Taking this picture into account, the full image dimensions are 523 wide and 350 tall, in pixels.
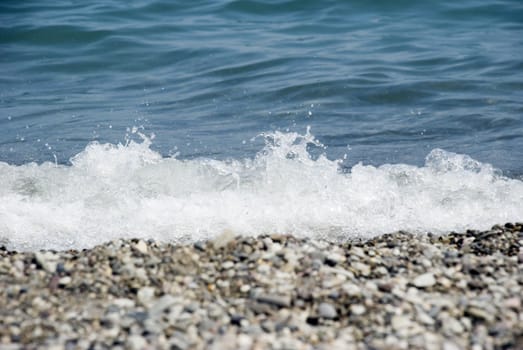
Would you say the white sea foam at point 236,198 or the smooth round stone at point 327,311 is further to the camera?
the white sea foam at point 236,198

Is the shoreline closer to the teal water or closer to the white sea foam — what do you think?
the white sea foam

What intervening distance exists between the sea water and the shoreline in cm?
137

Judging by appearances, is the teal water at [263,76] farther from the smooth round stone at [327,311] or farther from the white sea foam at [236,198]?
the smooth round stone at [327,311]

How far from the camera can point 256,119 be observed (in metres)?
9.70

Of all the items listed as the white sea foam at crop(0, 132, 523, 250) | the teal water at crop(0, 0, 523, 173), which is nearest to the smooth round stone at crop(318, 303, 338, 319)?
the white sea foam at crop(0, 132, 523, 250)

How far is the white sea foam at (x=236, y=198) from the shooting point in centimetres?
609

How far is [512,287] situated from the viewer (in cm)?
422

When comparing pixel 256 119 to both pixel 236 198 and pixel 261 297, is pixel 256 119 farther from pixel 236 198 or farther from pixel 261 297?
pixel 261 297

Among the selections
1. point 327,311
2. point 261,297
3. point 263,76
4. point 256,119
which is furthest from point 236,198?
point 263,76

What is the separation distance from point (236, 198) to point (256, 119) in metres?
3.33

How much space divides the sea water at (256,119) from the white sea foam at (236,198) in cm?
2

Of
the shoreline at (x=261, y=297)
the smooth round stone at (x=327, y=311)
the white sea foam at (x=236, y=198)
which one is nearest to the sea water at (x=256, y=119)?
the white sea foam at (x=236, y=198)

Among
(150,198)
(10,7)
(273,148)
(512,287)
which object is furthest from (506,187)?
(10,7)

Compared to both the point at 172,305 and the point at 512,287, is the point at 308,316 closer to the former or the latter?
the point at 172,305
